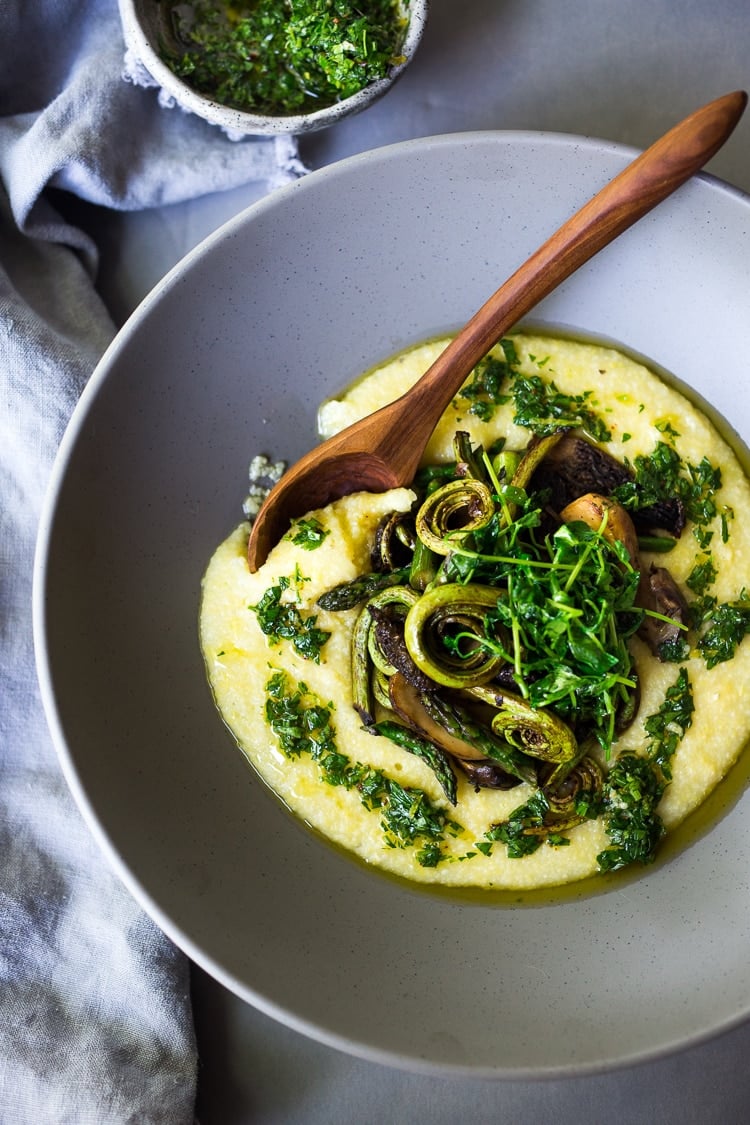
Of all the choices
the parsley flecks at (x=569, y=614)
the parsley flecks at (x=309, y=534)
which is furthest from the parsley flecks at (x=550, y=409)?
the parsley flecks at (x=309, y=534)

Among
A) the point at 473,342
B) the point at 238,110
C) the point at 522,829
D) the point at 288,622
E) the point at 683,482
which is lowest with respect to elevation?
the point at 522,829

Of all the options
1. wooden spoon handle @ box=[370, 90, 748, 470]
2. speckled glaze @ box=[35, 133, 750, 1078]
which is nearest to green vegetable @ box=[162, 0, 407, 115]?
speckled glaze @ box=[35, 133, 750, 1078]

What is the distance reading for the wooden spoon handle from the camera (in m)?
3.16

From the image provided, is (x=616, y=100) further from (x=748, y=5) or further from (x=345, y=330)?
(x=345, y=330)

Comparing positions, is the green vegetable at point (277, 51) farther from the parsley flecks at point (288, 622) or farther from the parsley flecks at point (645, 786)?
the parsley flecks at point (645, 786)

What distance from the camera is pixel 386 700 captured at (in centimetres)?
367

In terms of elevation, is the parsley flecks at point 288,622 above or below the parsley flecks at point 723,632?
below

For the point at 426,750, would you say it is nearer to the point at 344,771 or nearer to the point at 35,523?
the point at 344,771

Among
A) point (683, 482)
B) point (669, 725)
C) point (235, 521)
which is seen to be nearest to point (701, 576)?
point (683, 482)

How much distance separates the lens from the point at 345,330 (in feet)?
12.7

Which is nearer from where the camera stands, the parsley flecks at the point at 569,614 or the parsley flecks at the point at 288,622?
the parsley flecks at the point at 569,614

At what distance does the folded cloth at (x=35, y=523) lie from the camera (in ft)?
12.1

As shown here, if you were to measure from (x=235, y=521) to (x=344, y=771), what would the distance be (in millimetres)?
1157

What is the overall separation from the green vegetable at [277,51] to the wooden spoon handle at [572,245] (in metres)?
1.07
